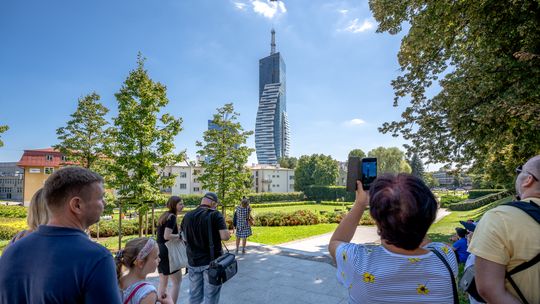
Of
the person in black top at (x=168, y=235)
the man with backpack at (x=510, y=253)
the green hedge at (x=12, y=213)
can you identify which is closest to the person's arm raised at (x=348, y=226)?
the man with backpack at (x=510, y=253)

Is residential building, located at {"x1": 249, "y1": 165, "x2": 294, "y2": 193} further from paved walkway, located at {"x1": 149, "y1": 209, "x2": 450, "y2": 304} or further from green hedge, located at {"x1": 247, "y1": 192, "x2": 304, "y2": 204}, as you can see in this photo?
paved walkway, located at {"x1": 149, "y1": 209, "x2": 450, "y2": 304}

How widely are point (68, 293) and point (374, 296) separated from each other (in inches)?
62.8

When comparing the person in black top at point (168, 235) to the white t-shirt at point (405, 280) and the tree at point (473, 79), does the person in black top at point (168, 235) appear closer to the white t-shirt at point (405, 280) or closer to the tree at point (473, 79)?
the white t-shirt at point (405, 280)

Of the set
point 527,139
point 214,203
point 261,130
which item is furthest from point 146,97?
point 261,130

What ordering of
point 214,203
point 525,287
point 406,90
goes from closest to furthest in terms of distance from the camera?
point 525,287
point 214,203
point 406,90

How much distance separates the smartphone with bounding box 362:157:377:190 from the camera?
73.9 inches

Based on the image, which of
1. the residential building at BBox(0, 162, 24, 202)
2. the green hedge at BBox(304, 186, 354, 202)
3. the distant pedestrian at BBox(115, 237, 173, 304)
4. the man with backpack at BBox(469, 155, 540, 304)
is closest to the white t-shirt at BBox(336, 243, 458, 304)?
the man with backpack at BBox(469, 155, 540, 304)

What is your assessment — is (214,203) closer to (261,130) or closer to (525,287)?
(525,287)

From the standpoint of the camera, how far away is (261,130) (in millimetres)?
157125

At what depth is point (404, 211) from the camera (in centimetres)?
139

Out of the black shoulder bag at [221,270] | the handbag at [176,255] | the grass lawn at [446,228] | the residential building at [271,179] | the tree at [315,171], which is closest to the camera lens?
the black shoulder bag at [221,270]

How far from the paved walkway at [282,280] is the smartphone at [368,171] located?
4.90 m

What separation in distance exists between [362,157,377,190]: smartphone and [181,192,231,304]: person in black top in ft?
9.30

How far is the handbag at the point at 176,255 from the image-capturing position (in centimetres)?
485
